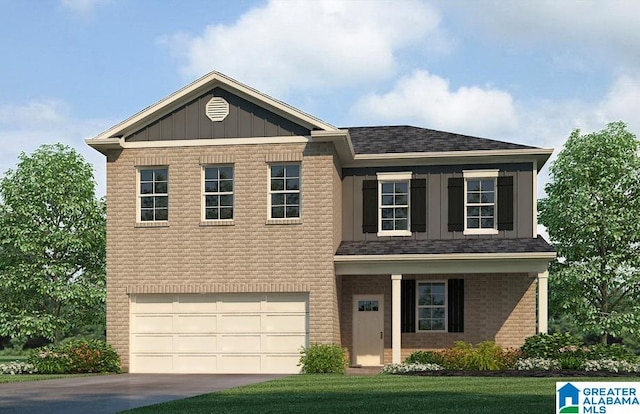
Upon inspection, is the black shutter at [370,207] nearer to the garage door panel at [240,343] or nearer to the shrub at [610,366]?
the garage door panel at [240,343]

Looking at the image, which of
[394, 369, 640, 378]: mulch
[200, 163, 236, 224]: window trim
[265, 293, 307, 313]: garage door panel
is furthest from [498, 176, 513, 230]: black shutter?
[200, 163, 236, 224]: window trim

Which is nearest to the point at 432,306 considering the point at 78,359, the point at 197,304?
the point at 197,304

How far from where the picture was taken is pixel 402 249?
93.0 ft

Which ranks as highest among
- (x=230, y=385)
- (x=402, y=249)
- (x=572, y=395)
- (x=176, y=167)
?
(x=176, y=167)

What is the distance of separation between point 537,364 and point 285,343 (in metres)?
6.99

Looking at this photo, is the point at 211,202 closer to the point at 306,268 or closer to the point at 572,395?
the point at 306,268

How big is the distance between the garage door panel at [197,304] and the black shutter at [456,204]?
755cm

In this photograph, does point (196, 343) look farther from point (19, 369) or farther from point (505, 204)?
point (505, 204)

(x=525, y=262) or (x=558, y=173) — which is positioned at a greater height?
(x=558, y=173)

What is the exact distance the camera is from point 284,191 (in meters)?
27.6

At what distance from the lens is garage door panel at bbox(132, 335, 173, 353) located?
28.1 meters

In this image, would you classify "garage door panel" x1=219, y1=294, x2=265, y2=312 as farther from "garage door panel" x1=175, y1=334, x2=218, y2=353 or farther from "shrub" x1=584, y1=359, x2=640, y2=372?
"shrub" x1=584, y1=359, x2=640, y2=372

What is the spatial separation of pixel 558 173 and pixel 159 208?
15.2 metres

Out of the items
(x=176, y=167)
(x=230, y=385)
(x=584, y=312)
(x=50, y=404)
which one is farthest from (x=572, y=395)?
(x=584, y=312)
